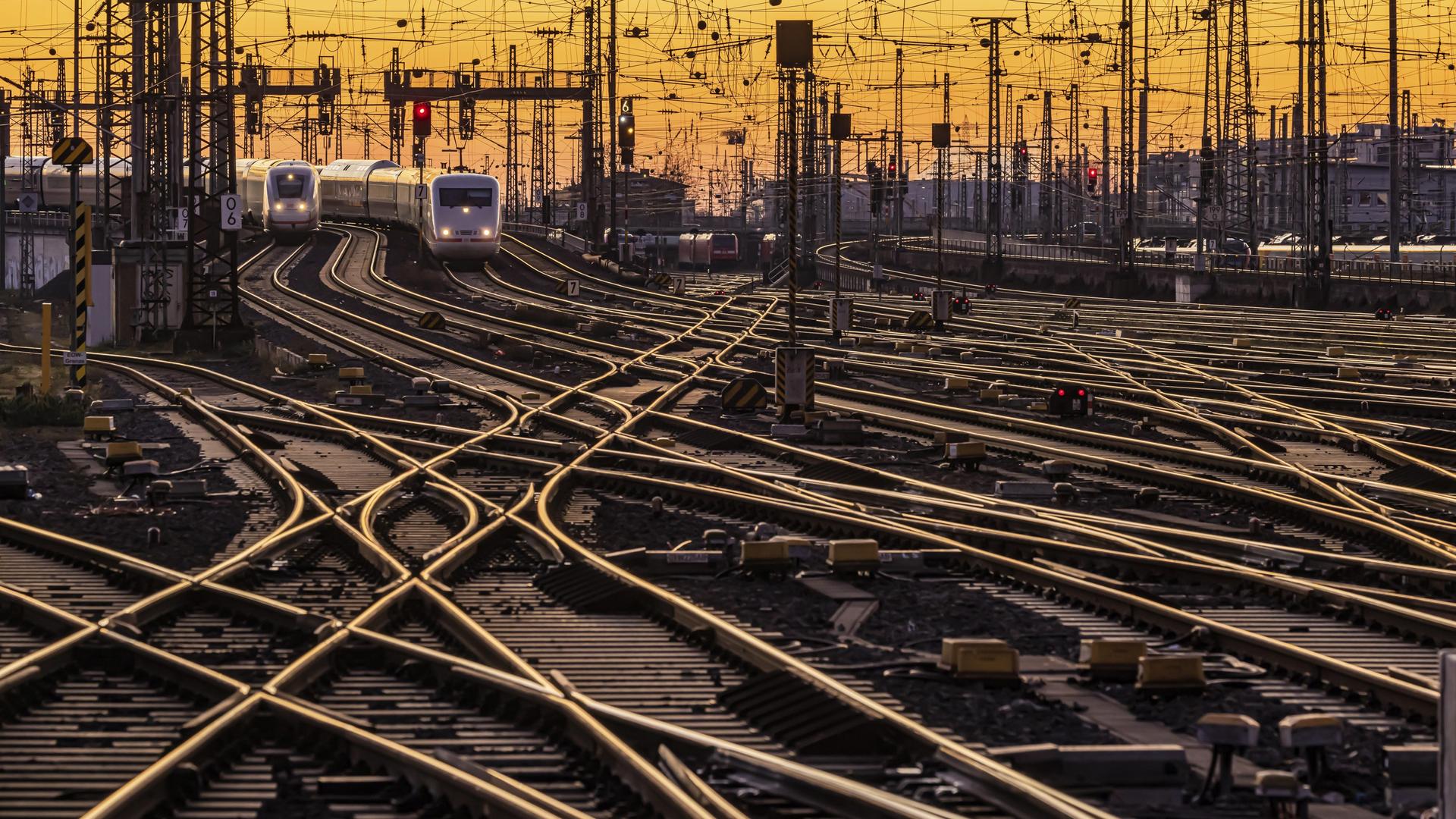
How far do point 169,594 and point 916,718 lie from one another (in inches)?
204

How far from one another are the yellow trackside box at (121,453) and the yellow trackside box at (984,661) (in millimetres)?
11650

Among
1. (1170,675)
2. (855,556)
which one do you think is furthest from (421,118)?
(1170,675)

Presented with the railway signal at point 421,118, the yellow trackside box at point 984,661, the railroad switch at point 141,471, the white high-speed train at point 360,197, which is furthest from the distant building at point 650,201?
the yellow trackside box at point 984,661

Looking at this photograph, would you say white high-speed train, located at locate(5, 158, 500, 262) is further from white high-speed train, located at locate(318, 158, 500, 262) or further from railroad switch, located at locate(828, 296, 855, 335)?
railroad switch, located at locate(828, 296, 855, 335)

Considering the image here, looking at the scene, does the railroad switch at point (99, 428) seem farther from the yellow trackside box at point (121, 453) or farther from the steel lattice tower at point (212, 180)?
the steel lattice tower at point (212, 180)

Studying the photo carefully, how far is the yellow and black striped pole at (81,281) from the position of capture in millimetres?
27337

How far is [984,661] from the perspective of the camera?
33.9 feet

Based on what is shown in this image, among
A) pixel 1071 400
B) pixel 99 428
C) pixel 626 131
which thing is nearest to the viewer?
pixel 99 428

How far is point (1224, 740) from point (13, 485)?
40.8ft

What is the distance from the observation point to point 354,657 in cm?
1091

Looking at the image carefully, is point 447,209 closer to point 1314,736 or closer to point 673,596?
point 673,596

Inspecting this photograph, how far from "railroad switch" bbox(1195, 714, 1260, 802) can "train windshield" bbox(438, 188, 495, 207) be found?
5399cm

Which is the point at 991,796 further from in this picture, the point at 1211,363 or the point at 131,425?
the point at 1211,363

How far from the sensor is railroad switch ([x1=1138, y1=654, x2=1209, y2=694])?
10195 mm
